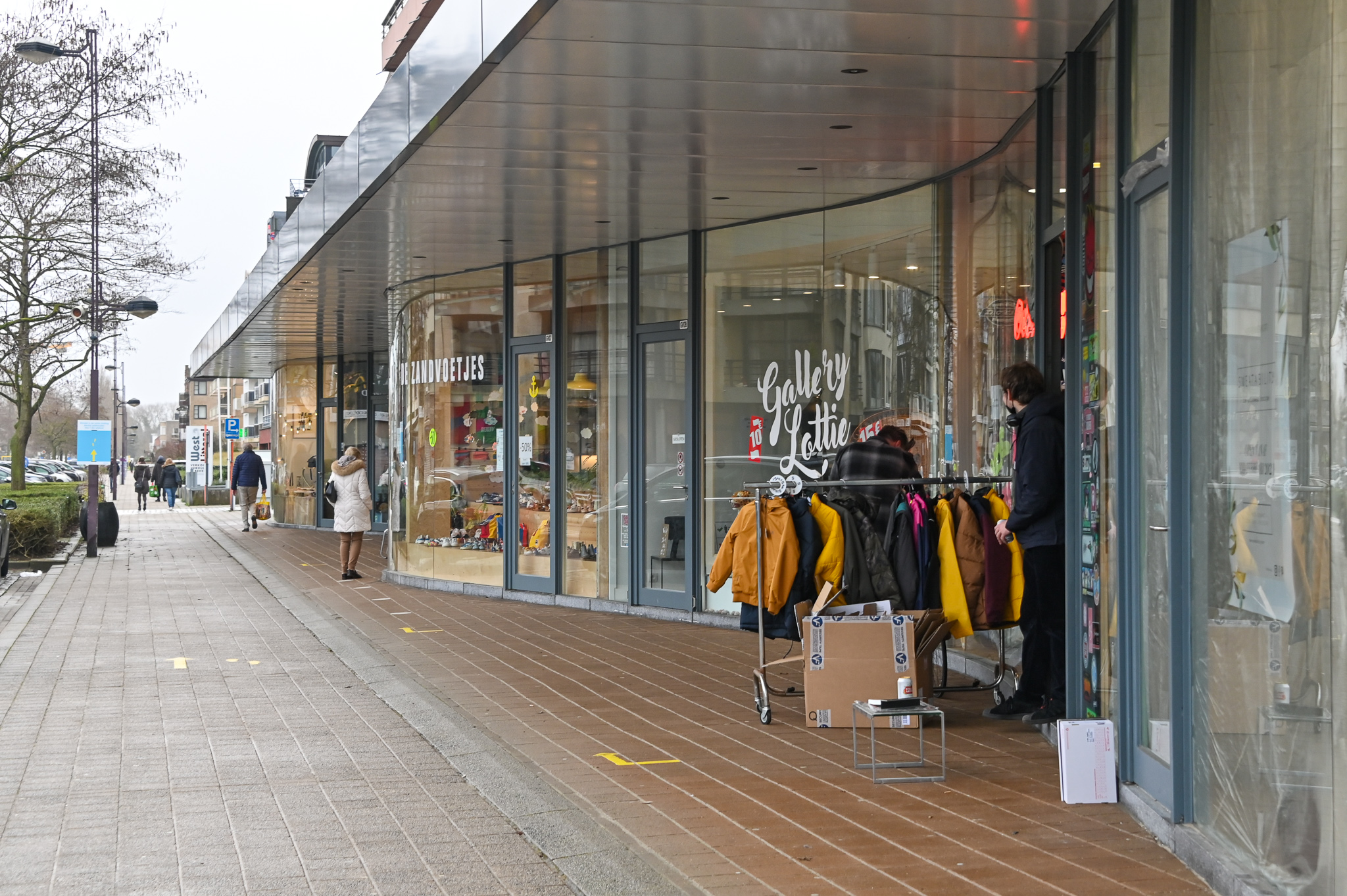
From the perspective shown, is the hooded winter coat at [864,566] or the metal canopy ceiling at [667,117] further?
the hooded winter coat at [864,566]

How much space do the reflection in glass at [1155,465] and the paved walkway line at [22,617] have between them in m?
8.12

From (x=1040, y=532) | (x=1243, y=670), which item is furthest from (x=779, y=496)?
(x=1243, y=670)

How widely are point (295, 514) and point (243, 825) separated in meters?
26.1

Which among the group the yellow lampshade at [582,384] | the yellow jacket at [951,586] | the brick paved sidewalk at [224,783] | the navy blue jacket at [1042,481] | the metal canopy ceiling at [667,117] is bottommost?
the brick paved sidewalk at [224,783]

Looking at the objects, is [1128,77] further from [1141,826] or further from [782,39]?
[1141,826]

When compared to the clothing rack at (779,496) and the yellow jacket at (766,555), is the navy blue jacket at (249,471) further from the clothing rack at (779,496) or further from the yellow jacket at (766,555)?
the yellow jacket at (766,555)

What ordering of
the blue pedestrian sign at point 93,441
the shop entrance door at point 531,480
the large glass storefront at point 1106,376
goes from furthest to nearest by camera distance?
the blue pedestrian sign at point 93,441 → the shop entrance door at point 531,480 → the large glass storefront at point 1106,376

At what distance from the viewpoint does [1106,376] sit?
19.5ft

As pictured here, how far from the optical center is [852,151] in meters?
9.14

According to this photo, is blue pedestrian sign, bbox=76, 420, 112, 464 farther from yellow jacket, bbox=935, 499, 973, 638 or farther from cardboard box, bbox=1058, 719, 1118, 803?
cardboard box, bbox=1058, 719, 1118, 803

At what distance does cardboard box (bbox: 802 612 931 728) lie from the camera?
23.4 feet

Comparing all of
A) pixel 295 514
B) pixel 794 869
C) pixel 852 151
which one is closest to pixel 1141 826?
pixel 794 869

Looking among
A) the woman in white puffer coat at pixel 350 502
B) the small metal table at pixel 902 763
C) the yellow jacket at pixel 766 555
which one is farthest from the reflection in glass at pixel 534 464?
the small metal table at pixel 902 763

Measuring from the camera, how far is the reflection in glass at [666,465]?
492 inches
